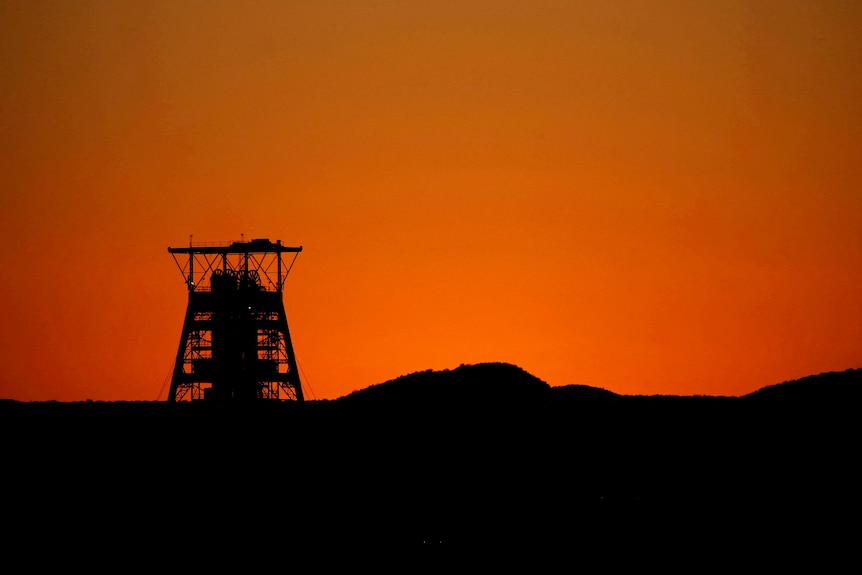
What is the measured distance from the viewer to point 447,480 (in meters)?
41.1

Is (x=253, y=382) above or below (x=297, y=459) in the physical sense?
above

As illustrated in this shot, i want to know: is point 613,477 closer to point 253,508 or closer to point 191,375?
point 253,508

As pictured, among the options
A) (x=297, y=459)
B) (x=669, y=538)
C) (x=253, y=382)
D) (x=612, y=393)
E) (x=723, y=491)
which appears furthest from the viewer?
(x=253, y=382)

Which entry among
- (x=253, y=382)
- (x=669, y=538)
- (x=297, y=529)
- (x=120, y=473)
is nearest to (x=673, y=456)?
(x=669, y=538)

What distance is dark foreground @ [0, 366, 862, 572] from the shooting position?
118ft

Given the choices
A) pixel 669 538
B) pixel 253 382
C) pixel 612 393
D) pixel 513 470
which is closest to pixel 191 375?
pixel 253 382

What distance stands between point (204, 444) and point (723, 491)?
659 inches

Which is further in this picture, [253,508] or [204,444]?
[204,444]

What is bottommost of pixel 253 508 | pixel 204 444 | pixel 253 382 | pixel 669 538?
pixel 669 538

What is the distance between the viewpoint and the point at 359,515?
38281mm

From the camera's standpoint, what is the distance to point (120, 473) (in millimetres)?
41812

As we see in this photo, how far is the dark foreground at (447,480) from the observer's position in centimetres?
3588

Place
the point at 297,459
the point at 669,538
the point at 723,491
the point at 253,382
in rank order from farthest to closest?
1. the point at 253,382
2. the point at 297,459
3. the point at 723,491
4. the point at 669,538

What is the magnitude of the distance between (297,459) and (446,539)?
7.93 meters
